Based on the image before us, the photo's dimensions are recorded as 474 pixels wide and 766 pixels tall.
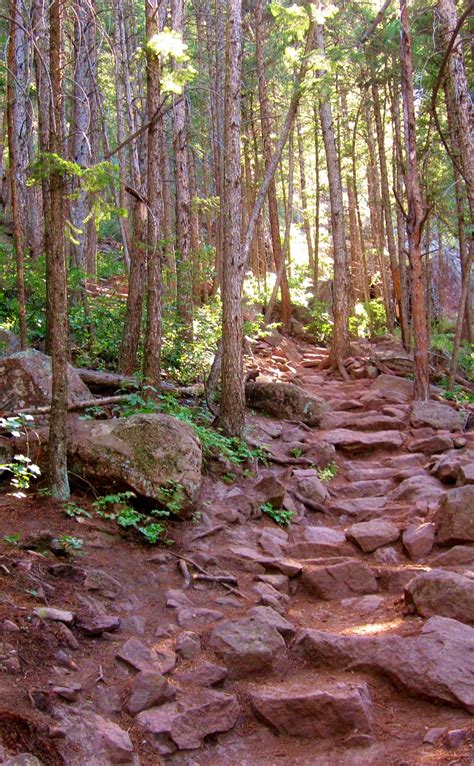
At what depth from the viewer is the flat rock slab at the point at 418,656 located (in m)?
4.36

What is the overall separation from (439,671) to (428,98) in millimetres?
16566

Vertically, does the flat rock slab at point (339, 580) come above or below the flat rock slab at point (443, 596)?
below

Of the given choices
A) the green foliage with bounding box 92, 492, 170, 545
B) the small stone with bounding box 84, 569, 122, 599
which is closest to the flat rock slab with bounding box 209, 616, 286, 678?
the small stone with bounding box 84, 569, 122, 599

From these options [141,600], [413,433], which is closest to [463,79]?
[413,433]

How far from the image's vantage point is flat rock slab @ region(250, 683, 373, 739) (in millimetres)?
4219

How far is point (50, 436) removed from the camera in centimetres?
663

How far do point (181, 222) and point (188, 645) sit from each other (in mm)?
12209

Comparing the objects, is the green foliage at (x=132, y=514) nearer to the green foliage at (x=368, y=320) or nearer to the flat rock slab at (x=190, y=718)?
the flat rock slab at (x=190, y=718)

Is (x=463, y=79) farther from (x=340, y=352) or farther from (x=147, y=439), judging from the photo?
(x=147, y=439)

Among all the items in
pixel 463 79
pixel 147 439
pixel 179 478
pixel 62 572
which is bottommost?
pixel 62 572

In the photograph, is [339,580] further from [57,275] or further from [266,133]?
[266,133]

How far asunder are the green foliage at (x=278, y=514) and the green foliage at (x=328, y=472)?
169 cm

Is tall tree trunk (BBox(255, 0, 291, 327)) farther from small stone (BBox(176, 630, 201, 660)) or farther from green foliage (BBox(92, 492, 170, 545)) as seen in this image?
→ small stone (BBox(176, 630, 201, 660))

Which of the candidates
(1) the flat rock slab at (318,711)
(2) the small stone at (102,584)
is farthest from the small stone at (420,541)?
(2) the small stone at (102,584)
